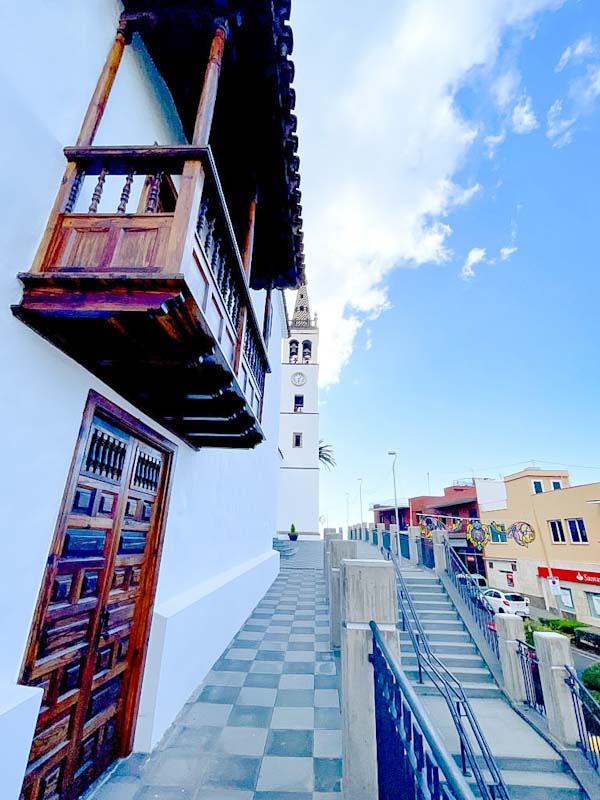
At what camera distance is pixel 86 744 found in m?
2.29

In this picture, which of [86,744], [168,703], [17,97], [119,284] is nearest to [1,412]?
[119,284]

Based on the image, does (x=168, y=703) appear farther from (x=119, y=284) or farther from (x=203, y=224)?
(x=203, y=224)

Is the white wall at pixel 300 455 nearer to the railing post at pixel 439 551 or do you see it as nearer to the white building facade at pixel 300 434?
the white building facade at pixel 300 434

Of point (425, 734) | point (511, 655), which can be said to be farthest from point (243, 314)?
point (511, 655)

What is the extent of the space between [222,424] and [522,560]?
23.1 meters

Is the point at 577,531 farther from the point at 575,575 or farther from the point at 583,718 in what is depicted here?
the point at 583,718

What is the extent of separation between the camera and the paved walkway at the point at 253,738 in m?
2.38

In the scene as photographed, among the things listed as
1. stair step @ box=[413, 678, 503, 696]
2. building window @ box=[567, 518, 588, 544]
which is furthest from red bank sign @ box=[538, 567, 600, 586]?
stair step @ box=[413, 678, 503, 696]

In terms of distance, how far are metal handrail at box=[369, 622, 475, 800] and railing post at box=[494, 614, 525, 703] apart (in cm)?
562

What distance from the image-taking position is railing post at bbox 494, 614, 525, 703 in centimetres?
573

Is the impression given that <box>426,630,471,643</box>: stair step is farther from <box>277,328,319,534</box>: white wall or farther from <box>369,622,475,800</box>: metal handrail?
<box>277,328,319,534</box>: white wall

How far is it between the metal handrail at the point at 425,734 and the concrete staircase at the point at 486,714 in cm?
365

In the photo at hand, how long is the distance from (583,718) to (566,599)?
53.5 ft

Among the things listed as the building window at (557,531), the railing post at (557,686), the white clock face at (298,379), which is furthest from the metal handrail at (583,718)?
the white clock face at (298,379)
